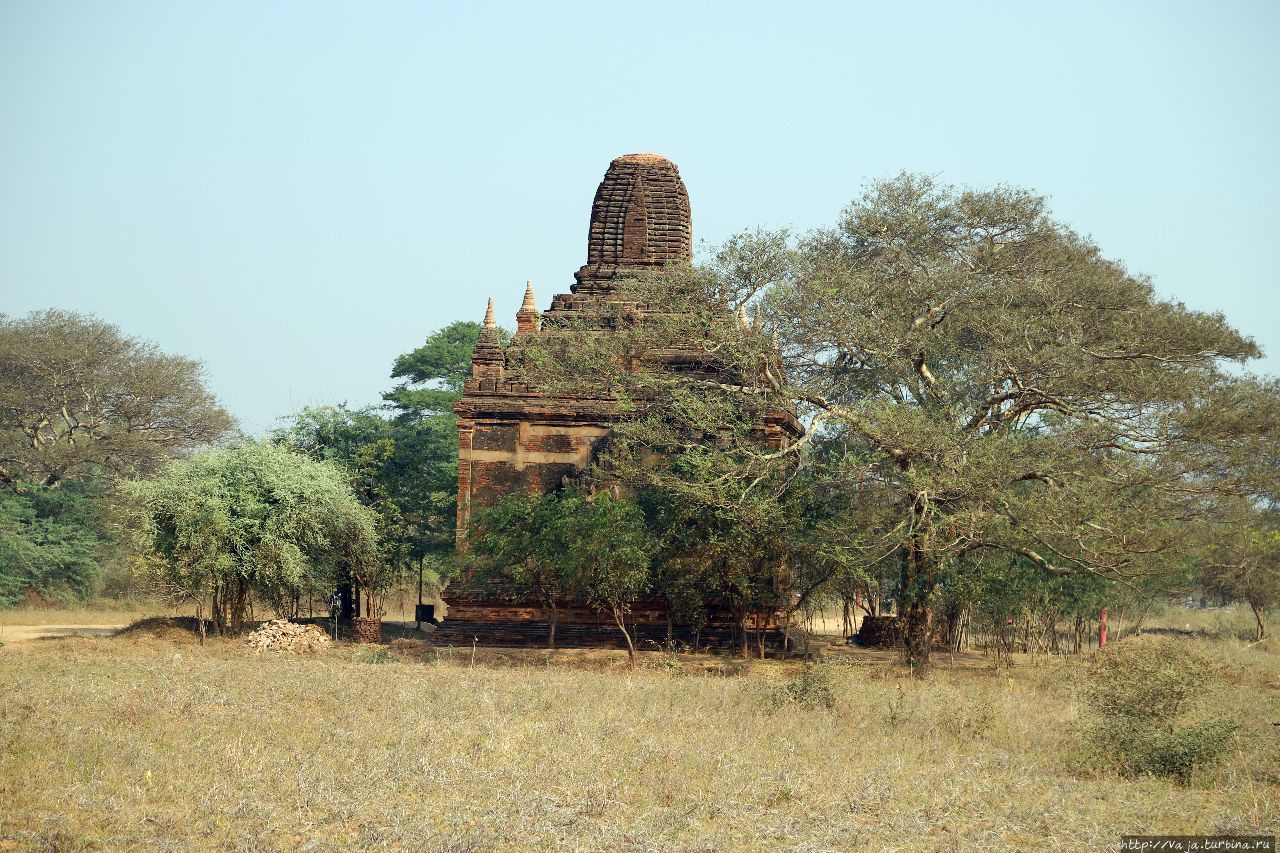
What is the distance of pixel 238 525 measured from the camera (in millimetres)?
21500

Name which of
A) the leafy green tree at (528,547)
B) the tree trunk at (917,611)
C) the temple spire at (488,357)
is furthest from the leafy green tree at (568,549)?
the tree trunk at (917,611)

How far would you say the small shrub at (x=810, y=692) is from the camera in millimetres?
14852

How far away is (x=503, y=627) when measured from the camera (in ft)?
73.7

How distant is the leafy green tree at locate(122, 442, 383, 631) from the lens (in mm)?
21391

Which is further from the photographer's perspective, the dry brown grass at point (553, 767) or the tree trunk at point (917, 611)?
the tree trunk at point (917, 611)

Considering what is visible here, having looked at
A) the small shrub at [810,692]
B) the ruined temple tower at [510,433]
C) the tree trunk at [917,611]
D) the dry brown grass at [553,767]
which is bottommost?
the dry brown grass at [553,767]

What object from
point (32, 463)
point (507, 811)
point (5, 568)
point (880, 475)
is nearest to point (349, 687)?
point (507, 811)

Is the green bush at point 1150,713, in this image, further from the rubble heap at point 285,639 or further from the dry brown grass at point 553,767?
the rubble heap at point 285,639

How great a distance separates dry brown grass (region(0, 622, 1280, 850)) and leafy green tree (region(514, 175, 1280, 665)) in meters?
2.95

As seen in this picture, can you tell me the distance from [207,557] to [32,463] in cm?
1947

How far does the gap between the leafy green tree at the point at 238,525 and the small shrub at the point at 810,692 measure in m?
9.73

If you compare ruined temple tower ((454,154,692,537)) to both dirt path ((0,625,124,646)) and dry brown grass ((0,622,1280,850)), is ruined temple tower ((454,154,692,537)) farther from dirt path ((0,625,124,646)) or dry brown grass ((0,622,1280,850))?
dirt path ((0,625,124,646))

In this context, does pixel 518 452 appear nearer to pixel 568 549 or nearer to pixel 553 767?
pixel 568 549

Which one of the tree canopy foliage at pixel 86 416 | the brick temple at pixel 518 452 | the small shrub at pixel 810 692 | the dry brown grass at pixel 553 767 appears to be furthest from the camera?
the tree canopy foliage at pixel 86 416
